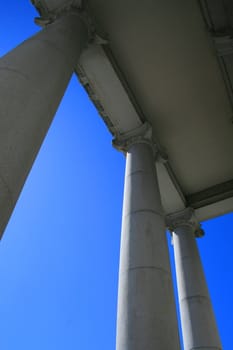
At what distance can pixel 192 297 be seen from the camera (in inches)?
3339

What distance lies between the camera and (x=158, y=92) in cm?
8862

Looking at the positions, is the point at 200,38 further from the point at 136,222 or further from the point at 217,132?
the point at 136,222

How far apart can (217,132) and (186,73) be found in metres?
24.7

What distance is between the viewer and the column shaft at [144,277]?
4138 centimetres

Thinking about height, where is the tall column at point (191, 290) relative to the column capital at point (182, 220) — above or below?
below

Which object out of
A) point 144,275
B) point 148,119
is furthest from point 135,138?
point 144,275

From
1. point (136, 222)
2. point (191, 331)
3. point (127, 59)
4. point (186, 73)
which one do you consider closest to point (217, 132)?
point (186, 73)

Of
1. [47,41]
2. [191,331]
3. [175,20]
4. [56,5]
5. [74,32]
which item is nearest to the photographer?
[47,41]

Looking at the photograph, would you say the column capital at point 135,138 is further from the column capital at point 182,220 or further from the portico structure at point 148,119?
the column capital at point 182,220

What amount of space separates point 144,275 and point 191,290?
46007 millimetres

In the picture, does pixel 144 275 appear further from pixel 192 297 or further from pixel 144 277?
pixel 192 297

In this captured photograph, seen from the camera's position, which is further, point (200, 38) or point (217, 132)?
point (217, 132)

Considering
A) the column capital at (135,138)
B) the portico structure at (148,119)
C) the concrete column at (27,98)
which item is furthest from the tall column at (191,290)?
the concrete column at (27,98)

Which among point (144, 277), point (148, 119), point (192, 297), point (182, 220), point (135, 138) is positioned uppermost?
point (148, 119)
